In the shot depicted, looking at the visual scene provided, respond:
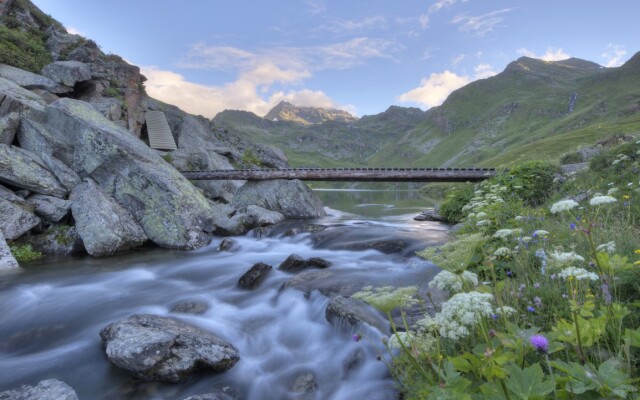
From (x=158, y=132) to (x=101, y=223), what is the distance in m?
25.6

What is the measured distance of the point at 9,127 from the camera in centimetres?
1858

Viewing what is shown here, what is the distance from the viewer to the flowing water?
6.54 meters

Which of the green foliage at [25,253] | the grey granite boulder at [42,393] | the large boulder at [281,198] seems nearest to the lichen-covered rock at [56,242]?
the green foliage at [25,253]

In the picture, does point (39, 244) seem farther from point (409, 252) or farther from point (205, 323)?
point (409, 252)

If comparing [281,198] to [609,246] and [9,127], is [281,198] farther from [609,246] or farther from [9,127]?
[609,246]

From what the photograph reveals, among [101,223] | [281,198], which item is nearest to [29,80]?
[101,223]

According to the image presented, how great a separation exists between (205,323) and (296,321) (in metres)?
2.39

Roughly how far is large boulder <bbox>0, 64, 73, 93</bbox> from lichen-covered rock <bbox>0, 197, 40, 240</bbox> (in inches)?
655

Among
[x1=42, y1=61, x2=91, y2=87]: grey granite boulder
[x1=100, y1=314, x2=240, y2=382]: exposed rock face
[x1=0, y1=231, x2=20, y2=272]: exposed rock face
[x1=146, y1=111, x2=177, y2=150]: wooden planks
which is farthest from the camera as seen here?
[x1=146, y1=111, x2=177, y2=150]: wooden planks

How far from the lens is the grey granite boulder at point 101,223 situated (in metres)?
15.4

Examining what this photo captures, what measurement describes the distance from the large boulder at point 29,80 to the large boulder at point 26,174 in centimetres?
1319

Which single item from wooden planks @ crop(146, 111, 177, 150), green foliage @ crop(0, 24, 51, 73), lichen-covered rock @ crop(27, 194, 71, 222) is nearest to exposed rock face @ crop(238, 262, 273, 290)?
lichen-covered rock @ crop(27, 194, 71, 222)

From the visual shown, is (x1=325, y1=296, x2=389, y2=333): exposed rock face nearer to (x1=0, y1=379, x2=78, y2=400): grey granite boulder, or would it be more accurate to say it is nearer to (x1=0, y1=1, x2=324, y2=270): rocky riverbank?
(x1=0, y1=379, x2=78, y2=400): grey granite boulder

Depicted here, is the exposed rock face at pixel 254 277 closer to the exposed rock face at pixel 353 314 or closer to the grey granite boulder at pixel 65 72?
the exposed rock face at pixel 353 314
